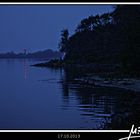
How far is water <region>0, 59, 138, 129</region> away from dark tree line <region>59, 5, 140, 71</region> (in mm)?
183

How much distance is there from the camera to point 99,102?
4285 mm

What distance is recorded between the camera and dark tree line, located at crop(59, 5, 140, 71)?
14.1 feet

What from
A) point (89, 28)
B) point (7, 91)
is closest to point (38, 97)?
point (7, 91)

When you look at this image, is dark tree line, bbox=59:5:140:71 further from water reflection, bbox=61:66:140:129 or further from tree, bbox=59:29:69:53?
water reflection, bbox=61:66:140:129

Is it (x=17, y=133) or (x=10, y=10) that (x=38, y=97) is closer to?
(x=17, y=133)

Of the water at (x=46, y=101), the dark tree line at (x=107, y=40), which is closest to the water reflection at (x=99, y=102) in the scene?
the water at (x=46, y=101)

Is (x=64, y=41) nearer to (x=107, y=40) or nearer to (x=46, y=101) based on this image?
(x=107, y=40)

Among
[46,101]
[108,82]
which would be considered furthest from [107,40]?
[46,101]

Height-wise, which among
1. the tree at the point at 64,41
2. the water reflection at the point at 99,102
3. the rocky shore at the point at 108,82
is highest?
the tree at the point at 64,41

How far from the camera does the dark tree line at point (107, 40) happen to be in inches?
170

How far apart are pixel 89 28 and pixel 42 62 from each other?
358 millimetres

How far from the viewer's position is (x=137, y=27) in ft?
14.2

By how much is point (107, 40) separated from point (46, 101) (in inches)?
21.0

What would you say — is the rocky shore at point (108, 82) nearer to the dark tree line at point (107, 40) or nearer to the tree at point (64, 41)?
the dark tree line at point (107, 40)
